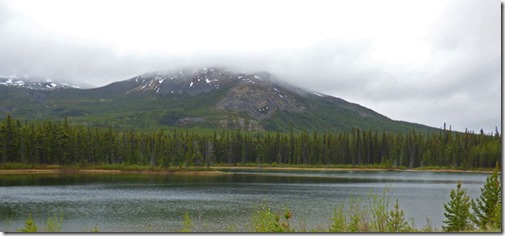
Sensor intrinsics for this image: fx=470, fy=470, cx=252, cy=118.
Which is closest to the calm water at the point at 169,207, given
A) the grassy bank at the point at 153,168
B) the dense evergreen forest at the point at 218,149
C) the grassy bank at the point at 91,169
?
the grassy bank at the point at 91,169

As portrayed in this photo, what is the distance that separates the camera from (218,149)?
16912 centimetres

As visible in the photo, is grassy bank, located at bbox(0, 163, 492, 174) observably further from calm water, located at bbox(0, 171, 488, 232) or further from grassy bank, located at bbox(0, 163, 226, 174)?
calm water, located at bbox(0, 171, 488, 232)

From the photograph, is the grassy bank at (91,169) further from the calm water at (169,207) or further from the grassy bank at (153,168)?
the calm water at (169,207)

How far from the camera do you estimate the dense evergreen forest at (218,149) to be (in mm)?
111812

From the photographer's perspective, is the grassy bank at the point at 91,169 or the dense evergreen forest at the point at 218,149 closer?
the grassy bank at the point at 91,169

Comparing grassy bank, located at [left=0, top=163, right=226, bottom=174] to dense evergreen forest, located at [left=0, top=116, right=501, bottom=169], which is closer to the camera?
grassy bank, located at [left=0, top=163, right=226, bottom=174]

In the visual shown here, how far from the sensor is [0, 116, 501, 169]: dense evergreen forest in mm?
111812

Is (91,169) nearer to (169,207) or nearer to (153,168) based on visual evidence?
(153,168)

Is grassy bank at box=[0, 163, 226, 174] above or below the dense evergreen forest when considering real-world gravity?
below

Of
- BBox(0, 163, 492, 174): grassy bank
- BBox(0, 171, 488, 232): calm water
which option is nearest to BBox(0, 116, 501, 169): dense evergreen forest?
BBox(0, 163, 492, 174): grassy bank

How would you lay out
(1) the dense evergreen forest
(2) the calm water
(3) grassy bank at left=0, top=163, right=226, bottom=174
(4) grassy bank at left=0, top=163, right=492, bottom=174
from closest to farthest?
1. (2) the calm water
2. (3) grassy bank at left=0, top=163, right=226, bottom=174
3. (4) grassy bank at left=0, top=163, right=492, bottom=174
4. (1) the dense evergreen forest

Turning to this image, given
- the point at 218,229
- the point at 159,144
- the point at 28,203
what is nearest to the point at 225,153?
the point at 159,144

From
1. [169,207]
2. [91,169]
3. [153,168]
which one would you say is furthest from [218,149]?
[169,207]

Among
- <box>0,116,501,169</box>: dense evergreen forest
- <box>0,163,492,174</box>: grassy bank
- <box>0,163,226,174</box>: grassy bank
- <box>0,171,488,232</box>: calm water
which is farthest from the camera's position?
<box>0,116,501,169</box>: dense evergreen forest
